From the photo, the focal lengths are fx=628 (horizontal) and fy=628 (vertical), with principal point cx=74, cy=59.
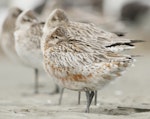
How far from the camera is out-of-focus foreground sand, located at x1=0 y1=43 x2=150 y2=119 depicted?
7.74m

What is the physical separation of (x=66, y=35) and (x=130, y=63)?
1.24 meters

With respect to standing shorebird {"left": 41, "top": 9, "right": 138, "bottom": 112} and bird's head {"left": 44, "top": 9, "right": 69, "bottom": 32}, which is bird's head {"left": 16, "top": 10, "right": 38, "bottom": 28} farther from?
standing shorebird {"left": 41, "top": 9, "right": 138, "bottom": 112}

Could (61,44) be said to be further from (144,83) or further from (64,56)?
(144,83)

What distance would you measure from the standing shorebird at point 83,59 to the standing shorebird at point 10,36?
413 centimetres

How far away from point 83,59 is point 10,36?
5.56 metres

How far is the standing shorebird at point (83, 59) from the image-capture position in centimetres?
782

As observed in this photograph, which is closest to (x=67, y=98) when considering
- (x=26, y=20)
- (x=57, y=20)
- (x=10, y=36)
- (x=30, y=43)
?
(x=30, y=43)

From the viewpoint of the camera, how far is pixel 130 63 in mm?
7762

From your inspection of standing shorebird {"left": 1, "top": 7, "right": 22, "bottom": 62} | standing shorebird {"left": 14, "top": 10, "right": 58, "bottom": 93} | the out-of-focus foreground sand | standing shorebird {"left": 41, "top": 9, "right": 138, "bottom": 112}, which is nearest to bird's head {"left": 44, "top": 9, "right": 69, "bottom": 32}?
standing shorebird {"left": 41, "top": 9, "right": 138, "bottom": 112}

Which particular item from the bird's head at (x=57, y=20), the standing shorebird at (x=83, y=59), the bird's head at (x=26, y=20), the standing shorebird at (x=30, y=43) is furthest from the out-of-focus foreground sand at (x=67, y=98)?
the bird's head at (x=26, y=20)

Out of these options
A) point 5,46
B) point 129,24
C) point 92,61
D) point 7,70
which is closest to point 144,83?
point 5,46

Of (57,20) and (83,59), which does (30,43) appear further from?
(83,59)

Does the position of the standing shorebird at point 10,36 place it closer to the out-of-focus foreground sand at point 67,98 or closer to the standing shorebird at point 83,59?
the out-of-focus foreground sand at point 67,98

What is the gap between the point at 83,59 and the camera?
26.2 ft
